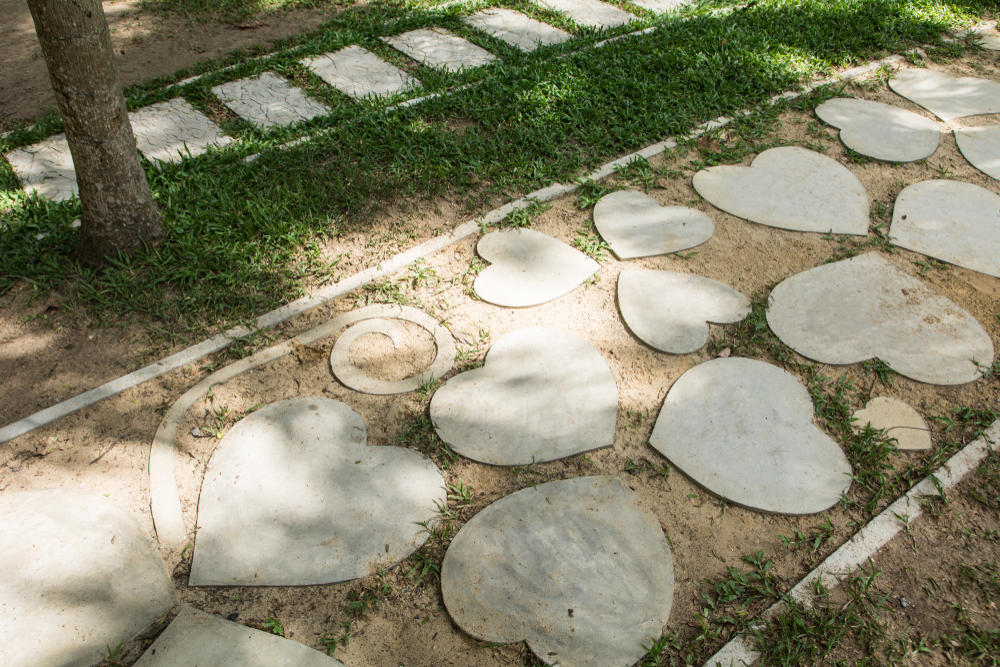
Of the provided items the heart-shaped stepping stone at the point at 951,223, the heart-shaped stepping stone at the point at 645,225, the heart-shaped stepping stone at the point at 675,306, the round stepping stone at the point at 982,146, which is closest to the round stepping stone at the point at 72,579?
the heart-shaped stepping stone at the point at 675,306

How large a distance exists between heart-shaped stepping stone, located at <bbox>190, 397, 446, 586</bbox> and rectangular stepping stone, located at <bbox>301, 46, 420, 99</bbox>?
273cm

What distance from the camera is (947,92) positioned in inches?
176

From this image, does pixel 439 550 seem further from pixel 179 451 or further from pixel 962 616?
pixel 962 616

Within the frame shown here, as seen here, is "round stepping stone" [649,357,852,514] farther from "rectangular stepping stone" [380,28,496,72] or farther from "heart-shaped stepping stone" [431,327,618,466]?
"rectangular stepping stone" [380,28,496,72]

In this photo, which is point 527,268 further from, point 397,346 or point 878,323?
point 878,323

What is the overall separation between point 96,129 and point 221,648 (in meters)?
2.08

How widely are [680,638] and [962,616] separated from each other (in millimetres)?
869

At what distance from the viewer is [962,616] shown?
1.86 m

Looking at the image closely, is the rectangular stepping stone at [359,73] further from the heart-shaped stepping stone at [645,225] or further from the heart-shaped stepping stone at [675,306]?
the heart-shaped stepping stone at [675,306]

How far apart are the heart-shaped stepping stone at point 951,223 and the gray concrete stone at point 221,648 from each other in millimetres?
3246

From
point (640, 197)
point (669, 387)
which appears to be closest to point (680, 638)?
point (669, 387)

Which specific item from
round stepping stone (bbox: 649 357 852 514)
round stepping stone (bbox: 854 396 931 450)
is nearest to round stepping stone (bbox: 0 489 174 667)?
round stepping stone (bbox: 649 357 852 514)

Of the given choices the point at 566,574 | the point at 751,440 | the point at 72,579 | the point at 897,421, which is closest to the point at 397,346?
the point at 566,574

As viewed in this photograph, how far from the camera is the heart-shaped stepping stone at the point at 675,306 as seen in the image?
104 inches
